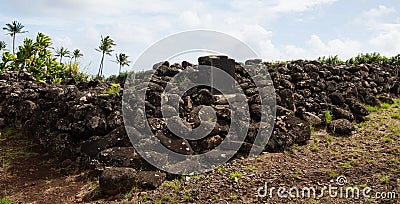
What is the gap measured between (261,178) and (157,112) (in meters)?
2.40

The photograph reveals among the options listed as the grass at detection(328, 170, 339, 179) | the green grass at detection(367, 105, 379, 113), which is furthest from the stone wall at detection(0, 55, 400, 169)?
the grass at detection(328, 170, 339, 179)

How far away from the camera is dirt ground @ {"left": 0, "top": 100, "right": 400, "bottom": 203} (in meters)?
5.42

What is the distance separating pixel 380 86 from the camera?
1131 cm

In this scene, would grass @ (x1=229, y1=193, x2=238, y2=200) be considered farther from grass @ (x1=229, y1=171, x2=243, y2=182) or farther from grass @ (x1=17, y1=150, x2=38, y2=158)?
grass @ (x1=17, y1=150, x2=38, y2=158)

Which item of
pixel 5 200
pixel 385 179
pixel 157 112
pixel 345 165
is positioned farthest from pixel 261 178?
pixel 5 200

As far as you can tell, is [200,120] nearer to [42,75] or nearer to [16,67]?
[42,75]

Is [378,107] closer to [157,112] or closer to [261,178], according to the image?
[261,178]

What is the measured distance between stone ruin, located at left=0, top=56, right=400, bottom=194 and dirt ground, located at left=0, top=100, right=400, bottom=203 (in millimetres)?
284

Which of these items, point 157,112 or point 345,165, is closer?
point 345,165

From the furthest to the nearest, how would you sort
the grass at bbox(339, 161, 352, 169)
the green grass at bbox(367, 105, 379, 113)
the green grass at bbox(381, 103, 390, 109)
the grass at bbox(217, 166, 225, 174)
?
the green grass at bbox(381, 103, 390, 109) → the green grass at bbox(367, 105, 379, 113) → the grass at bbox(339, 161, 352, 169) → the grass at bbox(217, 166, 225, 174)

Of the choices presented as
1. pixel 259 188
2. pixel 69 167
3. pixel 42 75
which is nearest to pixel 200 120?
pixel 259 188

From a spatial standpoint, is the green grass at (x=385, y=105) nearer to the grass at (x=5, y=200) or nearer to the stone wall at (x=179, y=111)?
the stone wall at (x=179, y=111)

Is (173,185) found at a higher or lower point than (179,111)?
lower

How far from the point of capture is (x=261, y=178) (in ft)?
19.5
